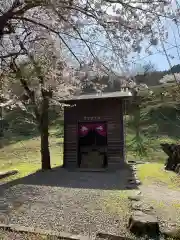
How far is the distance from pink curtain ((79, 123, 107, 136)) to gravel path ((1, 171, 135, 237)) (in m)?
3.92

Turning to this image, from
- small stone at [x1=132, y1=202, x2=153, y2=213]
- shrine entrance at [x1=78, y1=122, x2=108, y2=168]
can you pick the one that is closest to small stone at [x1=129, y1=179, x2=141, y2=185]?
small stone at [x1=132, y1=202, x2=153, y2=213]

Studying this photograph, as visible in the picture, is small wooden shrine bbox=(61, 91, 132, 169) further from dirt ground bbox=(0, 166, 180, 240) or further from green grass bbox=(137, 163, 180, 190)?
dirt ground bbox=(0, 166, 180, 240)

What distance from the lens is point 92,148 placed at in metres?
14.1

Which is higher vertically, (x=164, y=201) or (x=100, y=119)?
(x=100, y=119)

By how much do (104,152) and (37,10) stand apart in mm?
10170

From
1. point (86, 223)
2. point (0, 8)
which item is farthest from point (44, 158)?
point (0, 8)

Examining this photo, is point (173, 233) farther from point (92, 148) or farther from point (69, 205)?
point (92, 148)

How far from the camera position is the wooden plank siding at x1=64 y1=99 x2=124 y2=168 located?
13266 millimetres

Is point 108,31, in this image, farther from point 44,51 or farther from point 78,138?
point 78,138

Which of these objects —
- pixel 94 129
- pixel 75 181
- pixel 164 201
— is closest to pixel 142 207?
pixel 164 201

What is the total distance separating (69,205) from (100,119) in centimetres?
738

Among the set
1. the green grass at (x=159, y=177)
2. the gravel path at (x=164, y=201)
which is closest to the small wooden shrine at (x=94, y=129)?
the green grass at (x=159, y=177)

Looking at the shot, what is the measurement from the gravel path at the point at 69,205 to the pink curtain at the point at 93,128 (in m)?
3.92

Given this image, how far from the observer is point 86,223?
527cm
